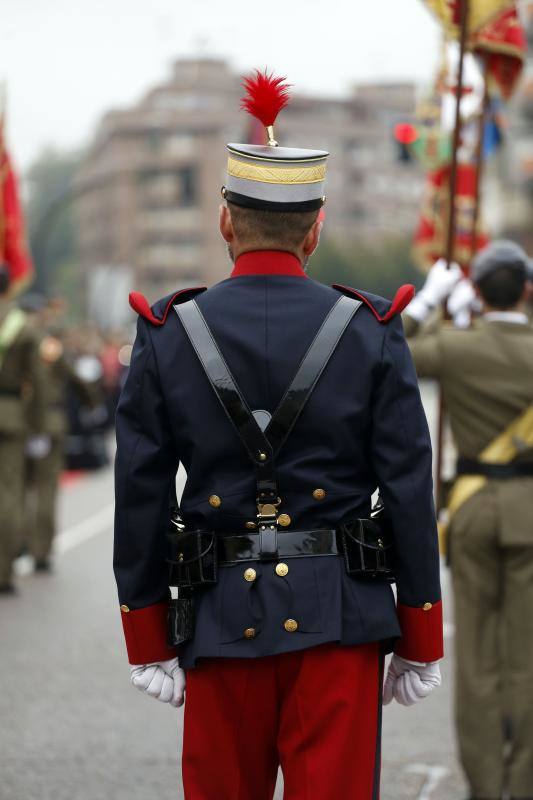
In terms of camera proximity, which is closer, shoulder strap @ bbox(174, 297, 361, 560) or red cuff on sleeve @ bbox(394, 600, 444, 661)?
shoulder strap @ bbox(174, 297, 361, 560)

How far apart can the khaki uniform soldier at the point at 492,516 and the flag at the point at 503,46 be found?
6.59 ft

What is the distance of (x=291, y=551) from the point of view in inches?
138

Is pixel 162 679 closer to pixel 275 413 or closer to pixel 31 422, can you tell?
pixel 275 413

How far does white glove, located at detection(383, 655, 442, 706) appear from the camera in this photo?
11.9ft

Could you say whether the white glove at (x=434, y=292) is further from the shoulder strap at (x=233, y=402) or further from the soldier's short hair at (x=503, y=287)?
the shoulder strap at (x=233, y=402)

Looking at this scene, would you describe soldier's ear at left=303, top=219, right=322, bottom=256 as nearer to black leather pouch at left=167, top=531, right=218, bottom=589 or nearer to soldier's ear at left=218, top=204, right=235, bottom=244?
soldier's ear at left=218, top=204, right=235, bottom=244

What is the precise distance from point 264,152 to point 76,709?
4149mm

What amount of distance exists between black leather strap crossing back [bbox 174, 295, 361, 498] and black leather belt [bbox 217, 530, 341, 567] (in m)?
0.11

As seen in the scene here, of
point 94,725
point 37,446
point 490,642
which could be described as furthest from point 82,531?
point 490,642

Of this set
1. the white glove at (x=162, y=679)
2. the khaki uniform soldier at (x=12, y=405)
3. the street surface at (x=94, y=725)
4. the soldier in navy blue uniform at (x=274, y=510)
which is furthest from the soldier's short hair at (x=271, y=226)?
the khaki uniform soldier at (x=12, y=405)

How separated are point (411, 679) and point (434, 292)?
2.62m

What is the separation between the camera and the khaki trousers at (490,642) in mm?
5508

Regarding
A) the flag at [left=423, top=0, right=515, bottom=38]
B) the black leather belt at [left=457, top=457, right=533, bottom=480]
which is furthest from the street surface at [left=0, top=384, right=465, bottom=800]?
the flag at [left=423, top=0, right=515, bottom=38]

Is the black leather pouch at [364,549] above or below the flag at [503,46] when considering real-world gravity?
below
